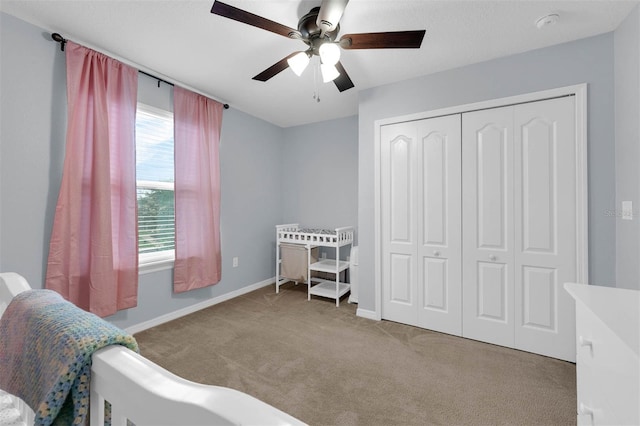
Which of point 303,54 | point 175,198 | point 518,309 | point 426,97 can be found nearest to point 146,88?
point 175,198

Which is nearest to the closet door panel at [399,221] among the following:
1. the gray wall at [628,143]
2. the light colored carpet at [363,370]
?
the light colored carpet at [363,370]

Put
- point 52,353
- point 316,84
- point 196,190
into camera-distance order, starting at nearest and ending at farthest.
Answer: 1. point 52,353
2. point 316,84
3. point 196,190

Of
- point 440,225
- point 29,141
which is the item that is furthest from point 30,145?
point 440,225

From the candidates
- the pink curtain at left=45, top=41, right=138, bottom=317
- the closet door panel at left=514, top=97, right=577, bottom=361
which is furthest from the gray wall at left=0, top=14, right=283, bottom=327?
the closet door panel at left=514, top=97, right=577, bottom=361

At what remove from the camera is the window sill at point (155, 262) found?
2.59 meters

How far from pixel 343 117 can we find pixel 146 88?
240 centimetres

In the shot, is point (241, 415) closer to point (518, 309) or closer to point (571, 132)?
point (518, 309)

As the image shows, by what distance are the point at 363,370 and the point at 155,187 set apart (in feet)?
8.28

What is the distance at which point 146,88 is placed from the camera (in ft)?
8.52

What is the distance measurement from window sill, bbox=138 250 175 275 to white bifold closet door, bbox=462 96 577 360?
290 centimetres

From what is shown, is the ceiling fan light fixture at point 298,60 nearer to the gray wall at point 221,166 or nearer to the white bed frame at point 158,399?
the gray wall at point 221,166

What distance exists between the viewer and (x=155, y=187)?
272cm

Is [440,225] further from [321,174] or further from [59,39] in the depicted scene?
[59,39]

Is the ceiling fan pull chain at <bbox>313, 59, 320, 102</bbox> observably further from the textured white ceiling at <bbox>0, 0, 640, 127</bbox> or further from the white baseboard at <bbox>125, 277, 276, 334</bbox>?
the white baseboard at <bbox>125, 277, 276, 334</bbox>
